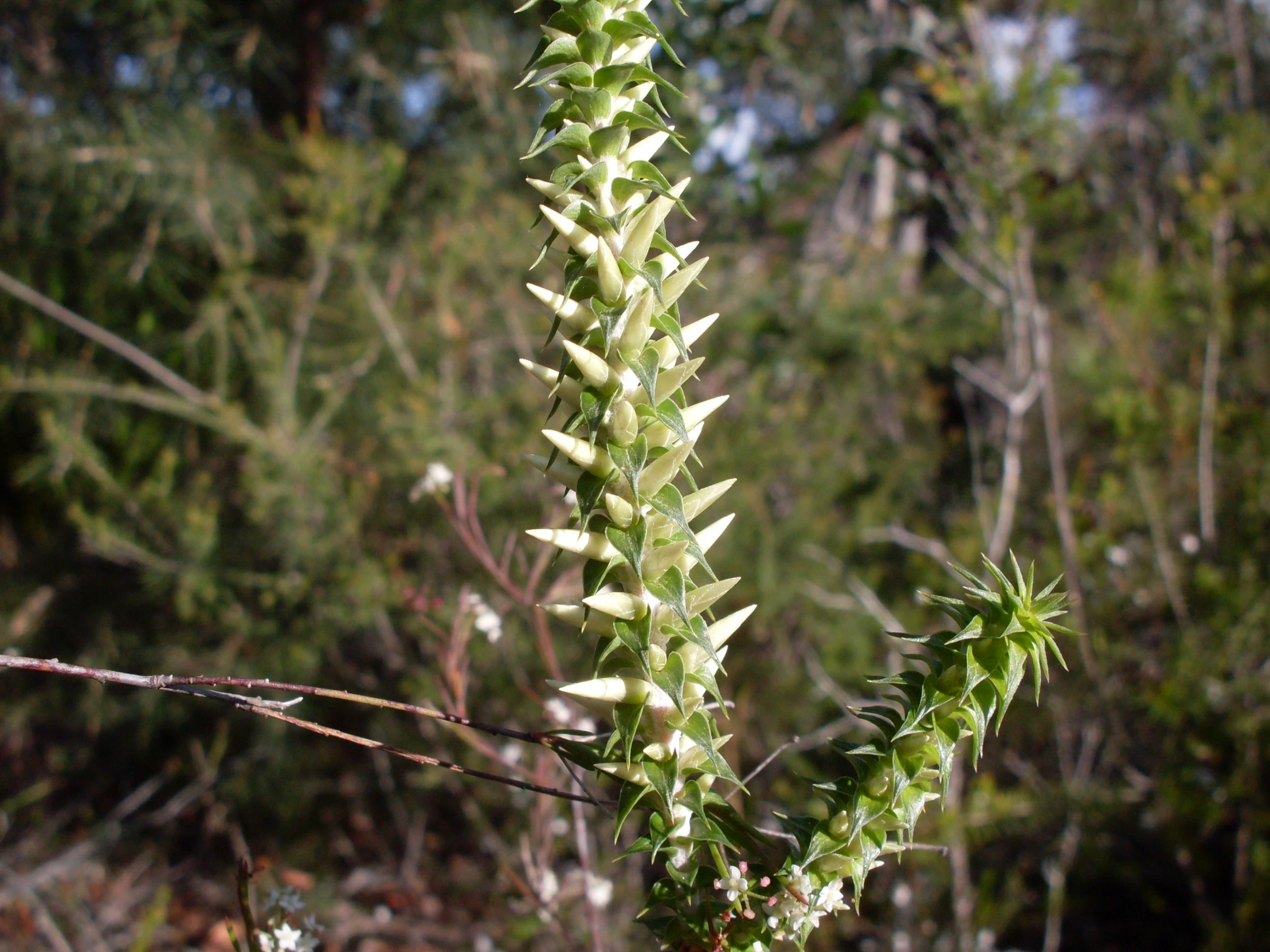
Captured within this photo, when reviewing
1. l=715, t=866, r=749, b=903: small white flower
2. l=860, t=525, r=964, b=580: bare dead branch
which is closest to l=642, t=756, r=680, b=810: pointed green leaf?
l=715, t=866, r=749, b=903: small white flower

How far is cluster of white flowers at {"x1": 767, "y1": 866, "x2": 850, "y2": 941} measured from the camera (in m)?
0.82

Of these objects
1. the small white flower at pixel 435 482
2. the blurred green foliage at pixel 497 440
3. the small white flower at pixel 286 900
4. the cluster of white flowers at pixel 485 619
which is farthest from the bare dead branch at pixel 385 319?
the small white flower at pixel 286 900

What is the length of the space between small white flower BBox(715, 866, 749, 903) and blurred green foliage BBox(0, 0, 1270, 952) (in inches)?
69.1

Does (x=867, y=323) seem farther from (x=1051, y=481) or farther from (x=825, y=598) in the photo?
(x=825, y=598)

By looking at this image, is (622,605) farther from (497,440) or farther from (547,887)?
(497,440)

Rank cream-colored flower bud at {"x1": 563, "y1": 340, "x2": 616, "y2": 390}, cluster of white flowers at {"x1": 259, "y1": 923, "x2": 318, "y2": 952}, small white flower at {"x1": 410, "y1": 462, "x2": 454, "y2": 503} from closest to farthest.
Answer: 1. cream-colored flower bud at {"x1": 563, "y1": 340, "x2": 616, "y2": 390}
2. cluster of white flowers at {"x1": 259, "y1": 923, "x2": 318, "y2": 952}
3. small white flower at {"x1": 410, "y1": 462, "x2": 454, "y2": 503}

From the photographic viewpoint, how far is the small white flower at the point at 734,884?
2.69 ft

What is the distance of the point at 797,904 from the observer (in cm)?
82

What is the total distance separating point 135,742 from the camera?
3.92 m

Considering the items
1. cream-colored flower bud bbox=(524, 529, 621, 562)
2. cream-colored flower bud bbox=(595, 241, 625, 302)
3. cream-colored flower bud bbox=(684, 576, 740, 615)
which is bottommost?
cream-colored flower bud bbox=(684, 576, 740, 615)

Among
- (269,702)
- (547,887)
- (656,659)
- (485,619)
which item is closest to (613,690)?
(656,659)

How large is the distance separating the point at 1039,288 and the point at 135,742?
609 cm

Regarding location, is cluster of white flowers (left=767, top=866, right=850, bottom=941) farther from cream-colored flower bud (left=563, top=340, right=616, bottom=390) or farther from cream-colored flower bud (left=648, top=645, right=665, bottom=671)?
cream-colored flower bud (left=563, top=340, right=616, bottom=390)

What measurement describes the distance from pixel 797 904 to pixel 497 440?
8.89 ft
